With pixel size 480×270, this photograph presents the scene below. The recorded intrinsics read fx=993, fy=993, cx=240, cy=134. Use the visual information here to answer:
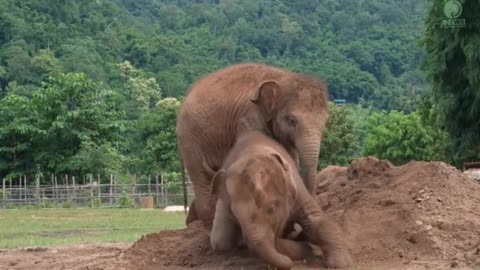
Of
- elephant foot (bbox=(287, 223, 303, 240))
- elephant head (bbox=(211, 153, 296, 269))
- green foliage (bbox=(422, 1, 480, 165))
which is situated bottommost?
elephant foot (bbox=(287, 223, 303, 240))

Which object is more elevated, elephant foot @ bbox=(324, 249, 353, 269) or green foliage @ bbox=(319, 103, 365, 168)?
green foliage @ bbox=(319, 103, 365, 168)

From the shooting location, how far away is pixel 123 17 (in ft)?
441

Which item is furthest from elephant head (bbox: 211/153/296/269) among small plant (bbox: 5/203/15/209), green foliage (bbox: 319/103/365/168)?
small plant (bbox: 5/203/15/209)

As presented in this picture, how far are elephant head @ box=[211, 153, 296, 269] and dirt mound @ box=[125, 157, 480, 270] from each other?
0.51 m

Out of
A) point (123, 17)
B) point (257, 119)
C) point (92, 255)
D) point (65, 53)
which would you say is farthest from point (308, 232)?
point (123, 17)

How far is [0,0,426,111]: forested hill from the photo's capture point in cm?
10406

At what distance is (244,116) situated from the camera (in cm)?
1009

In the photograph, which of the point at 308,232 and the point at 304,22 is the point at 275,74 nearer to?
the point at 308,232

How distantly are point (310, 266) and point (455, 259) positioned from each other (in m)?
1.38

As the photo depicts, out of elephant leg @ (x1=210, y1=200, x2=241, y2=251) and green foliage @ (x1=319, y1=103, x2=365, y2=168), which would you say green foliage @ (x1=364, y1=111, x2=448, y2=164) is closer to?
green foliage @ (x1=319, y1=103, x2=365, y2=168)

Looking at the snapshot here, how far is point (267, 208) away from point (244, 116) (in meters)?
1.74

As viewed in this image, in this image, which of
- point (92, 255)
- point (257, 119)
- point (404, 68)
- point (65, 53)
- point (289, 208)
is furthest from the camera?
point (404, 68)

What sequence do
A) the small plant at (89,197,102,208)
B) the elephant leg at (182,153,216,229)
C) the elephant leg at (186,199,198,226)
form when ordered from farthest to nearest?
the small plant at (89,197,102,208) < the elephant leg at (186,199,198,226) < the elephant leg at (182,153,216,229)

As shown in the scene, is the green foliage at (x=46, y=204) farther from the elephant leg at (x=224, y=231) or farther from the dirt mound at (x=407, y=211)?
the elephant leg at (x=224, y=231)
